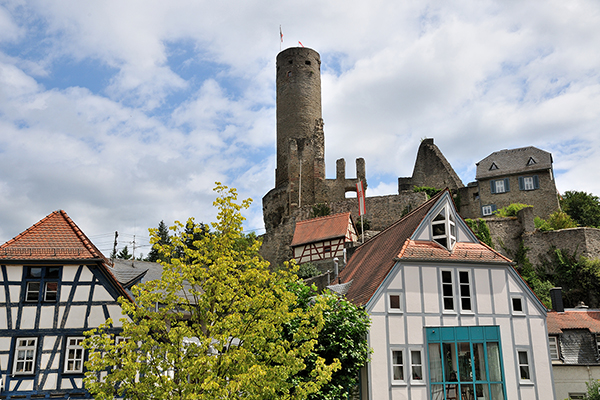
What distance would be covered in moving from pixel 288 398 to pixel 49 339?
8.87 metres

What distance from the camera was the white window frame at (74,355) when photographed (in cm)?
1666

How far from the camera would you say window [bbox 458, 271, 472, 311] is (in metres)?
18.3

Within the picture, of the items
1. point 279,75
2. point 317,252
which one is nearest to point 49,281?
point 317,252

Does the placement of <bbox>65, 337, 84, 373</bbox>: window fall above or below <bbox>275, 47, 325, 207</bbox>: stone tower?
below

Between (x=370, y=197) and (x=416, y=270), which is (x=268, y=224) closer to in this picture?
(x=370, y=197)

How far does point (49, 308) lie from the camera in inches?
681

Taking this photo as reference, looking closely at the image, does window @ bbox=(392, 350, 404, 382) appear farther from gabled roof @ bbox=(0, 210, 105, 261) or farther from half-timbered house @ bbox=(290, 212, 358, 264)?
half-timbered house @ bbox=(290, 212, 358, 264)

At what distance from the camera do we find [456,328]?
1777cm

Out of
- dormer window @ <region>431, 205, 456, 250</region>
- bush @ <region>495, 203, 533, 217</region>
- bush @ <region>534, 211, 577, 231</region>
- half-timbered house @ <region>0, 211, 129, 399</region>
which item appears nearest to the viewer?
half-timbered house @ <region>0, 211, 129, 399</region>

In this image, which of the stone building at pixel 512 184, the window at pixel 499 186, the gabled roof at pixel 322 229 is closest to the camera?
the gabled roof at pixel 322 229

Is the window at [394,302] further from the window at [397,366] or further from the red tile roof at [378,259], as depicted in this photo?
the window at [397,366]

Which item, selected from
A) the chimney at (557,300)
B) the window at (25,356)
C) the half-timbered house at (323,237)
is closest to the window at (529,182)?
the half-timbered house at (323,237)

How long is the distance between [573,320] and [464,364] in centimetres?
1089

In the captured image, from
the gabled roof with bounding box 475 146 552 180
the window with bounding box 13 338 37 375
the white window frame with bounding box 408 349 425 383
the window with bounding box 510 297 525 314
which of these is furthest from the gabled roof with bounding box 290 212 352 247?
the window with bounding box 13 338 37 375
